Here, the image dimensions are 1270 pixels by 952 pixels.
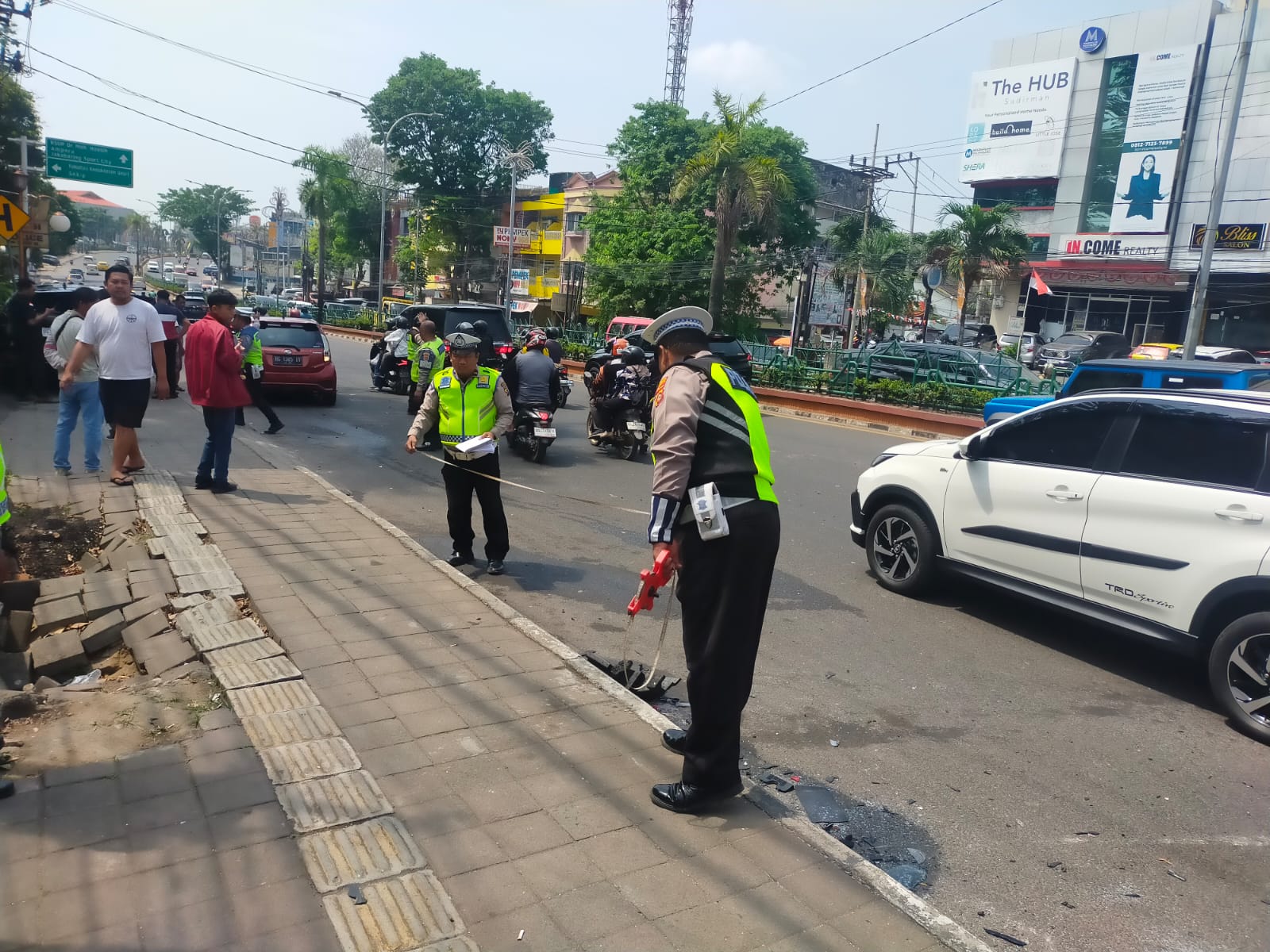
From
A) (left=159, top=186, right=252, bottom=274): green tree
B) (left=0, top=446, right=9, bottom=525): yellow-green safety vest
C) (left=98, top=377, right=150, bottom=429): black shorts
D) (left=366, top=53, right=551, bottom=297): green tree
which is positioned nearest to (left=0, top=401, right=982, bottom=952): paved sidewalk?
(left=0, top=446, right=9, bottom=525): yellow-green safety vest

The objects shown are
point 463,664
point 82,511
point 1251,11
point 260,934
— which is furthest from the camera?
point 1251,11

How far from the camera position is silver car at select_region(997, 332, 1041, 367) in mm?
32688

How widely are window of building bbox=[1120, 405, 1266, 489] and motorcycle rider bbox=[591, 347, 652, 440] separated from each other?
773 centimetres

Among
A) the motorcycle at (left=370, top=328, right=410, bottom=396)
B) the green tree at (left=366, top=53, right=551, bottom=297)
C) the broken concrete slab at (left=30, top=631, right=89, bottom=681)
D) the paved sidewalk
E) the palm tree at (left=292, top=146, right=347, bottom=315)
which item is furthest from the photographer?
the palm tree at (left=292, top=146, right=347, bottom=315)

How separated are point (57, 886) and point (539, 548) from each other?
16.9ft

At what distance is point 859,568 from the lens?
25.5ft

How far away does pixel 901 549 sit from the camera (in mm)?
6992

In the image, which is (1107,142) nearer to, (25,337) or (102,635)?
(25,337)

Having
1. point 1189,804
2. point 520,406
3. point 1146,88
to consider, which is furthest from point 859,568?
point 1146,88

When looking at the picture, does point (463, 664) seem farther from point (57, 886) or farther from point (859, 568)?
point (859, 568)

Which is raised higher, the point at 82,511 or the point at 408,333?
the point at 408,333

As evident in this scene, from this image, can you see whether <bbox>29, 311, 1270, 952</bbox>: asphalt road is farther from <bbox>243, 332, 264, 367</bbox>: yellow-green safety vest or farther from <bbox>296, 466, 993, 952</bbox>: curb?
<bbox>243, 332, 264, 367</bbox>: yellow-green safety vest

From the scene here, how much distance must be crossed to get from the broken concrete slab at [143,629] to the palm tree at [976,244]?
3000 cm

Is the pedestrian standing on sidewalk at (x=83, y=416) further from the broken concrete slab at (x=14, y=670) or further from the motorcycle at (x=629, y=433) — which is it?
the motorcycle at (x=629, y=433)
